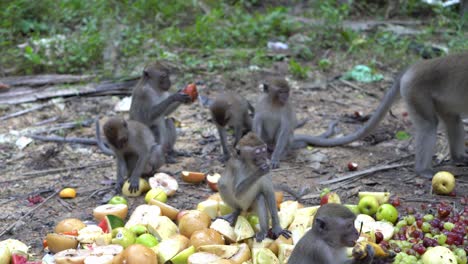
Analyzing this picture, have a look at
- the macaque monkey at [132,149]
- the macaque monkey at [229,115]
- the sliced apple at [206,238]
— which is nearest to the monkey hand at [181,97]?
the macaque monkey at [229,115]

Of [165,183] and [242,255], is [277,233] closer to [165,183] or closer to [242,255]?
[242,255]

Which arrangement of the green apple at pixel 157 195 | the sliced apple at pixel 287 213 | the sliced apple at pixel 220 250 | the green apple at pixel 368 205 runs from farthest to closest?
the green apple at pixel 157 195
the green apple at pixel 368 205
the sliced apple at pixel 287 213
the sliced apple at pixel 220 250

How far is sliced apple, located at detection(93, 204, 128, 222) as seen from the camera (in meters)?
7.77

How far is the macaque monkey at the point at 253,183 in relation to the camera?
6812 mm

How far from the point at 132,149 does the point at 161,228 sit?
2.07 m

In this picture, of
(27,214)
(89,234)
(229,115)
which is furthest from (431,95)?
(27,214)

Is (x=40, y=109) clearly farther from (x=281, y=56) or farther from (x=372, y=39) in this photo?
(x=372, y=39)

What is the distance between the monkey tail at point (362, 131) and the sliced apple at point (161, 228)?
353 cm

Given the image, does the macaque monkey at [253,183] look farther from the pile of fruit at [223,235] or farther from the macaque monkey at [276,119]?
the macaque monkey at [276,119]

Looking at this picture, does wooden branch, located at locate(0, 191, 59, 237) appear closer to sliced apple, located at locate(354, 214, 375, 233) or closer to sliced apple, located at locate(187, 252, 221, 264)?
sliced apple, located at locate(187, 252, 221, 264)

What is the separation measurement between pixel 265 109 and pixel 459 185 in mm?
3097

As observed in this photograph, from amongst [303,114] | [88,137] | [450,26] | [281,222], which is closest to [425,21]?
[450,26]

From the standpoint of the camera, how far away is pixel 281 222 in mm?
7297

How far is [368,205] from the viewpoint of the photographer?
759cm
